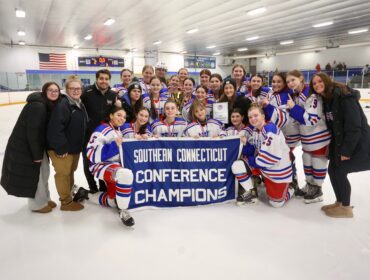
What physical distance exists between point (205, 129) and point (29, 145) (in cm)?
175

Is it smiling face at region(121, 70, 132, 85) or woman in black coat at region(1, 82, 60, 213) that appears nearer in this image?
woman in black coat at region(1, 82, 60, 213)

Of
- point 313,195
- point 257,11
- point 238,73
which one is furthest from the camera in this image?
point 257,11

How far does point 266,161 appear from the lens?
105 inches

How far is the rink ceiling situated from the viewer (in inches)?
332

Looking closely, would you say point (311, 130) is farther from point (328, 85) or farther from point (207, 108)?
point (207, 108)

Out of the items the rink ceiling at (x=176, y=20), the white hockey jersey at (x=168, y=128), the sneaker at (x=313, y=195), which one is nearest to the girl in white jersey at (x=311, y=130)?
the sneaker at (x=313, y=195)

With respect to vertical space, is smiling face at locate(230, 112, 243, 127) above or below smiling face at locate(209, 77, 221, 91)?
below

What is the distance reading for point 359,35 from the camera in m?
15.4

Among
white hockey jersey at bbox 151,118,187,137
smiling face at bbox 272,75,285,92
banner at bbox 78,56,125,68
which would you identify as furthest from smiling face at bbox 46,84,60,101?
banner at bbox 78,56,125,68

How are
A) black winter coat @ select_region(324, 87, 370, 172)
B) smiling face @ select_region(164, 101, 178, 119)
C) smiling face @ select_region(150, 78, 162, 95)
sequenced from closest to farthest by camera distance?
black winter coat @ select_region(324, 87, 370, 172), smiling face @ select_region(164, 101, 178, 119), smiling face @ select_region(150, 78, 162, 95)

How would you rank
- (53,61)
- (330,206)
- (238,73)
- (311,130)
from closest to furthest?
(330,206) → (311,130) → (238,73) → (53,61)

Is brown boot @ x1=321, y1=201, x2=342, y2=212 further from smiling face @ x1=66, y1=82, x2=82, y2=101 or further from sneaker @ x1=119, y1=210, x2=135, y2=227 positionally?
smiling face @ x1=66, y1=82, x2=82, y2=101

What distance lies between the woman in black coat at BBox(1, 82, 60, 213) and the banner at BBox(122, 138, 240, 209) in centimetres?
89

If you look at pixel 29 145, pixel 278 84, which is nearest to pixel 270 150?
pixel 278 84
